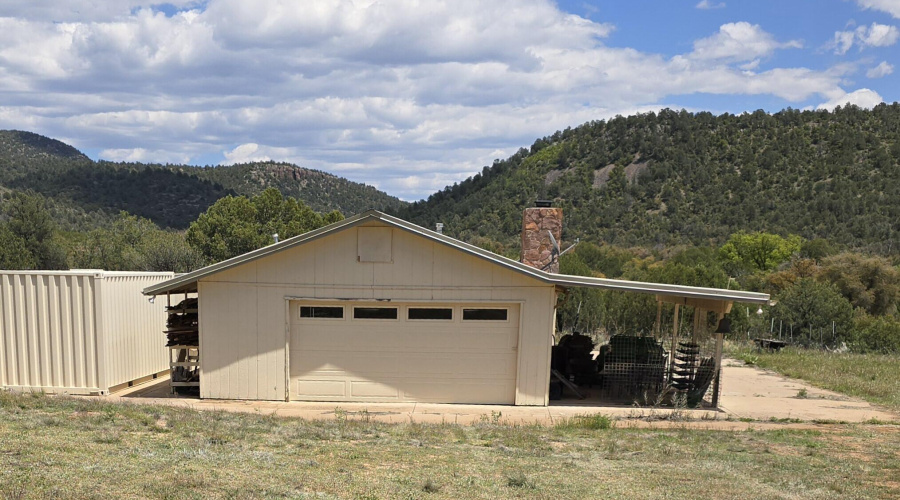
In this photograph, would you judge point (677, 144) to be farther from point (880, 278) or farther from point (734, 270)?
point (880, 278)

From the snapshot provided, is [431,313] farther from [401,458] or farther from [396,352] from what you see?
[401,458]

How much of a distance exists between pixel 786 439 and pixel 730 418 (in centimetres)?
156

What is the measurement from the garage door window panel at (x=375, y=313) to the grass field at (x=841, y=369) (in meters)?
8.97

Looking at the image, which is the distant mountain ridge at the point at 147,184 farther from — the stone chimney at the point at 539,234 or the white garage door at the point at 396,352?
the stone chimney at the point at 539,234

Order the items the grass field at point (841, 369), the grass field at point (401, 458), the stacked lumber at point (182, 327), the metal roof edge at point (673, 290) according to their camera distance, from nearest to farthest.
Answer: the grass field at point (401, 458) → the metal roof edge at point (673, 290) → the stacked lumber at point (182, 327) → the grass field at point (841, 369)

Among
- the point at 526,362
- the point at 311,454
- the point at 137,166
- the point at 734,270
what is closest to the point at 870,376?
the point at 526,362

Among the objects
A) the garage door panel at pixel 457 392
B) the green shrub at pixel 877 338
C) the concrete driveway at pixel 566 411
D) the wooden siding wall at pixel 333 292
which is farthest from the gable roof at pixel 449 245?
the green shrub at pixel 877 338

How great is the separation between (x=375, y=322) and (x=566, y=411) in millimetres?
3573

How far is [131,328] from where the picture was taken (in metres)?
12.8

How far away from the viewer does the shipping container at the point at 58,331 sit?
38.7 ft

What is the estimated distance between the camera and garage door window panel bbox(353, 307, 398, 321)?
1195 cm

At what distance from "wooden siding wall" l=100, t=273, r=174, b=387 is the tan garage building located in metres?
1.16

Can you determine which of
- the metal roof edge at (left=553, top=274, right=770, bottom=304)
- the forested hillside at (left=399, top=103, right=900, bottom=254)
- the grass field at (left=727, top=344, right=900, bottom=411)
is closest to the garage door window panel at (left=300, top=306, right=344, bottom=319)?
the metal roof edge at (left=553, top=274, right=770, bottom=304)

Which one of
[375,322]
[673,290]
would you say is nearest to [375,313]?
[375,322]
